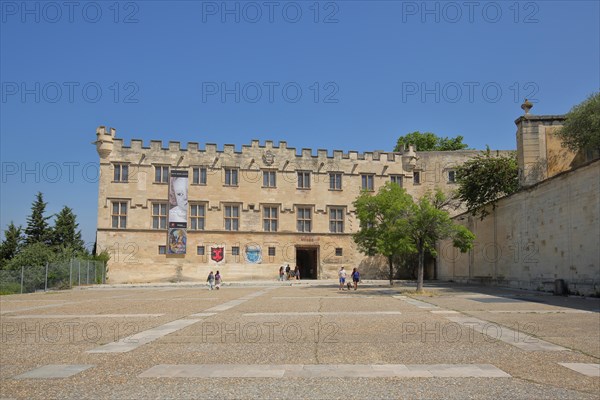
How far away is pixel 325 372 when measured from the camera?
8031mm

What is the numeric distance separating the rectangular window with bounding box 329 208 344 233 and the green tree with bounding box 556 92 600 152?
21960 mm

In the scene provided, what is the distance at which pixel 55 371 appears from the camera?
26.9ft

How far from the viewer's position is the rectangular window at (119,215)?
4481 centimetres

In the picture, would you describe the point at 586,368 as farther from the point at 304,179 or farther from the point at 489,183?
the point at 304,179

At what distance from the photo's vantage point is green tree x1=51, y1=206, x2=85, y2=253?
5052 centimetres

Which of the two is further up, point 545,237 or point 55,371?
point 545,237

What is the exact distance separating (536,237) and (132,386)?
25.9 metres

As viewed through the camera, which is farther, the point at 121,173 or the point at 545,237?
the point at 121,173

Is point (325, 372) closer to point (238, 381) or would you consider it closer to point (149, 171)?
point (238, 381)

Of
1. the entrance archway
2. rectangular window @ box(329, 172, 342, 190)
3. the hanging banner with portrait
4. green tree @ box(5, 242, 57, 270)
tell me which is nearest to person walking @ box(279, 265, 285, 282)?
the entrance archway

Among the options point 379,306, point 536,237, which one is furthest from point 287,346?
point 536,237

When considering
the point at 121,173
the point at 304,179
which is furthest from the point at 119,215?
the point at 304,179

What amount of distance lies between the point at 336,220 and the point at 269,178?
7.13 m

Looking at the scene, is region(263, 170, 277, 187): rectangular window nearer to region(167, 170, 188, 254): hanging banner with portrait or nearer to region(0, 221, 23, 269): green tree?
region(167, 170, 188, 254): hanging banner with portrait
